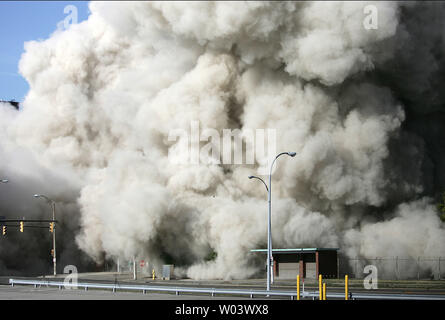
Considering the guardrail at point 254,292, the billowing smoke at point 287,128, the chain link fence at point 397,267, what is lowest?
the guardrail at point 254,292

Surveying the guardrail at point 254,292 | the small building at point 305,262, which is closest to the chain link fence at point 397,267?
the small building at point 305,262

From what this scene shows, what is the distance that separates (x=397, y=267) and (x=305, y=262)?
7244 mm

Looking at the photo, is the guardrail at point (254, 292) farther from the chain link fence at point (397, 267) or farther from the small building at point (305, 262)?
the chain link fence at point (397, 267)

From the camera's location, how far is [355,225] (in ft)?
194

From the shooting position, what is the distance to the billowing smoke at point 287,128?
174 feet

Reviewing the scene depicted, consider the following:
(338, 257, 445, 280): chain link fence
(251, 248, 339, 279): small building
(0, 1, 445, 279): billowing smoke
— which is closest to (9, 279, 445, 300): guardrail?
(0, 1, 445, 279): billowing smoke

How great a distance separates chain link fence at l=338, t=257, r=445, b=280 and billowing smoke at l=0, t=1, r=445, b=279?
0.85m

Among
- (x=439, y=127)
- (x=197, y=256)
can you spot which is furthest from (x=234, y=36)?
(x=439, y=127)

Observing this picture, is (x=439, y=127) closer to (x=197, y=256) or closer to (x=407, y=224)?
(x=407, y=224)

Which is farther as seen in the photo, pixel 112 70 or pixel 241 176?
pixel 112 70

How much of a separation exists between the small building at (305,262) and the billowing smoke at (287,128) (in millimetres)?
1193

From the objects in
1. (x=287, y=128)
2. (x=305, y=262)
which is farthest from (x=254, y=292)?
(x=287, y=128)

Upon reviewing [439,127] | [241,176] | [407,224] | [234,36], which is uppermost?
[234,36]
